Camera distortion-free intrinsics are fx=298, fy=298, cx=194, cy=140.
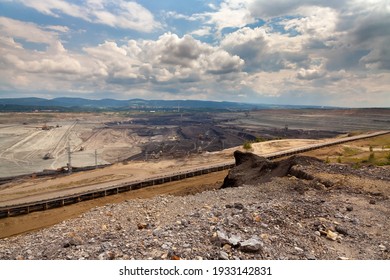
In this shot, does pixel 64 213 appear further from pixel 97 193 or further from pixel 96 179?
pixel 96 179

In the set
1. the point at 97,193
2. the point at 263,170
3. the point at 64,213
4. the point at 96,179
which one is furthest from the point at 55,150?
the point at 263,170

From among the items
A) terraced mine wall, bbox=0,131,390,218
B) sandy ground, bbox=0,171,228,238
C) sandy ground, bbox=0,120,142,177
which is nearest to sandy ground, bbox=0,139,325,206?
terraced mine wall, bbox=0,131,390,218

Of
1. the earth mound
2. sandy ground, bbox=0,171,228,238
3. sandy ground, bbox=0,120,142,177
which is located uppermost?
the earth mound

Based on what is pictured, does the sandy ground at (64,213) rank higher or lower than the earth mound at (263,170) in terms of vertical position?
lower

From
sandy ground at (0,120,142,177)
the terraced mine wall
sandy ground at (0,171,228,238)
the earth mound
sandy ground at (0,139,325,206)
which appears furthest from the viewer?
sandy ground at (0,120,142,177)

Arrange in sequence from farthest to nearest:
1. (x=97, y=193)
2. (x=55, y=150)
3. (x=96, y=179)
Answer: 1. (x=55, y=150)
2. (x=96, y=179)
3. (x=97, y=193)

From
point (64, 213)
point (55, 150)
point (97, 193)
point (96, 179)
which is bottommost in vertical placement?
point (55, 150)

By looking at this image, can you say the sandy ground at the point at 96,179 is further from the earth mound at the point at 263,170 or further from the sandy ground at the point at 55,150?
the earth mound at the point at 263,170

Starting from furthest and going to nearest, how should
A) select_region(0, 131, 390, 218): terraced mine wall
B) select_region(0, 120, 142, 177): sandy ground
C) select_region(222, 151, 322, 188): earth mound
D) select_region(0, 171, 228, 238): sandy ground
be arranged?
select_region(0, 120, 142, 177): sandy ground
select_region(0, 131, 390, 218): terraced mine wall
select_region(0, 171, 228, 238): sandy ground
select_region(222, 151, 322, 188): earth mound

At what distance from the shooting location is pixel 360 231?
40.6ft

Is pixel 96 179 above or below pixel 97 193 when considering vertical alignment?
below

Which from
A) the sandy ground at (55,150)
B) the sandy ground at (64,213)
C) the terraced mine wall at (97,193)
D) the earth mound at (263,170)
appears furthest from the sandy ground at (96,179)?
the earth mound at (263,170)

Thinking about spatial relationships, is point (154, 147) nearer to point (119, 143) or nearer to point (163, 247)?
point (119, 143)

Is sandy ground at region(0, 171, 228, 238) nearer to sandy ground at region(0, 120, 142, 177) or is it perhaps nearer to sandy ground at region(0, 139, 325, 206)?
sandy ground at region(0, 139, 325, 206)
